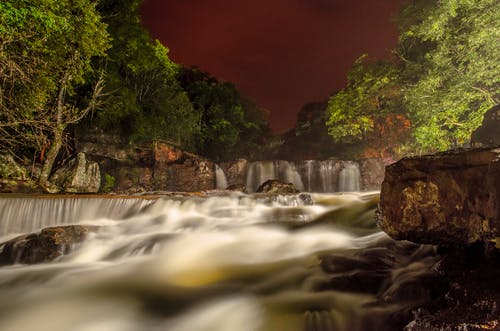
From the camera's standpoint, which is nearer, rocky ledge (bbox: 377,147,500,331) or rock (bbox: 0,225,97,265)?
rocky ledge (bbox: 377,147,500,331)

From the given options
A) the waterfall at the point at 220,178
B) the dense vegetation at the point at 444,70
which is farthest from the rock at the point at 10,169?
the dense vegetation at the point at 444,70

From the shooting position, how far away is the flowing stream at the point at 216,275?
3.46 m

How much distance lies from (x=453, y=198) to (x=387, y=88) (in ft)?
53.9

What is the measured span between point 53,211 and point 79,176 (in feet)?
16.3

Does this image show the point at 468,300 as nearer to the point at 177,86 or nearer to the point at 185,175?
the point at 185,175

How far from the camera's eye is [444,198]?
12.4ft

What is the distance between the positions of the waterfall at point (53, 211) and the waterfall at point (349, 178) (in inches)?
569

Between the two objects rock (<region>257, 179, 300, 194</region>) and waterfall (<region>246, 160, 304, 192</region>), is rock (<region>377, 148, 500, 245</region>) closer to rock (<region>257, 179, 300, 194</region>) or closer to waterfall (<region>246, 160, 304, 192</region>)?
rock (<region>257, 179, 300, 194</region>)

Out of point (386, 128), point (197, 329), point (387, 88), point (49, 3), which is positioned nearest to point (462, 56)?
point (387, 88)

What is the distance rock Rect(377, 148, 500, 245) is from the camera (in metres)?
3.21

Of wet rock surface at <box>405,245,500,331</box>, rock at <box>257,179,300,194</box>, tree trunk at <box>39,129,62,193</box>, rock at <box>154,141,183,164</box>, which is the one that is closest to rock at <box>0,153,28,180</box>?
tree trunk at <box>39,129,62,193</box>

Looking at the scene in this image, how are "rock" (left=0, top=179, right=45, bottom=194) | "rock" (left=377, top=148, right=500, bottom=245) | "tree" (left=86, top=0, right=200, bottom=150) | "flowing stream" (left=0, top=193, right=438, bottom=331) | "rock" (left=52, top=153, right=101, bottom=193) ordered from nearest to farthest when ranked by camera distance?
"rock" (left=377, top=148, right=500, bottom=245) < "flowing stream" (left=0, top=193, right=438, bottom=331) < "rock" (left=0, top=179, right=45, bottom=194) < "rock" (left=52, top=153, right=101, bottom=193) < "tree" (left=86, top=0, right=200, bottom=150)

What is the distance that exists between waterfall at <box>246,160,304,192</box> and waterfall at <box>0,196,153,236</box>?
11.0 m

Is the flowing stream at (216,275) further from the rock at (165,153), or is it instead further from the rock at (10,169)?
the rock at (165,153)
